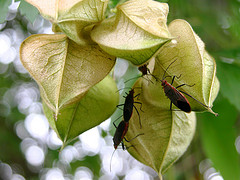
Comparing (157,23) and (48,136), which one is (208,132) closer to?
(157,23)

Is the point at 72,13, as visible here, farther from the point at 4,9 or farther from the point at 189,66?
the point at 4,9

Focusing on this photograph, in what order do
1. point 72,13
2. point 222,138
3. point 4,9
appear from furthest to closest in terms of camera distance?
point 222,138 < point 4,9 < point 72,13

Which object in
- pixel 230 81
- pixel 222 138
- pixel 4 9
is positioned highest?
pixel 4 9

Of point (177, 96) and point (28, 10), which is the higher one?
point (28, 10)

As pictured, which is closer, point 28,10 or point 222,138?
point 28,10

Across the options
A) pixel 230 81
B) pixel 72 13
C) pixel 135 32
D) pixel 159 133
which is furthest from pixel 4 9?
pixel 230 81

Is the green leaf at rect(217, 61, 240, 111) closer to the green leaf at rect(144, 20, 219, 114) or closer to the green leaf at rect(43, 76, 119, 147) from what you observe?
the green leaf at rect(144, 20, 219, 114)

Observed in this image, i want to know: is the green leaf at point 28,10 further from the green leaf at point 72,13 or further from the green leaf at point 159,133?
the green leaf at point 159,133
